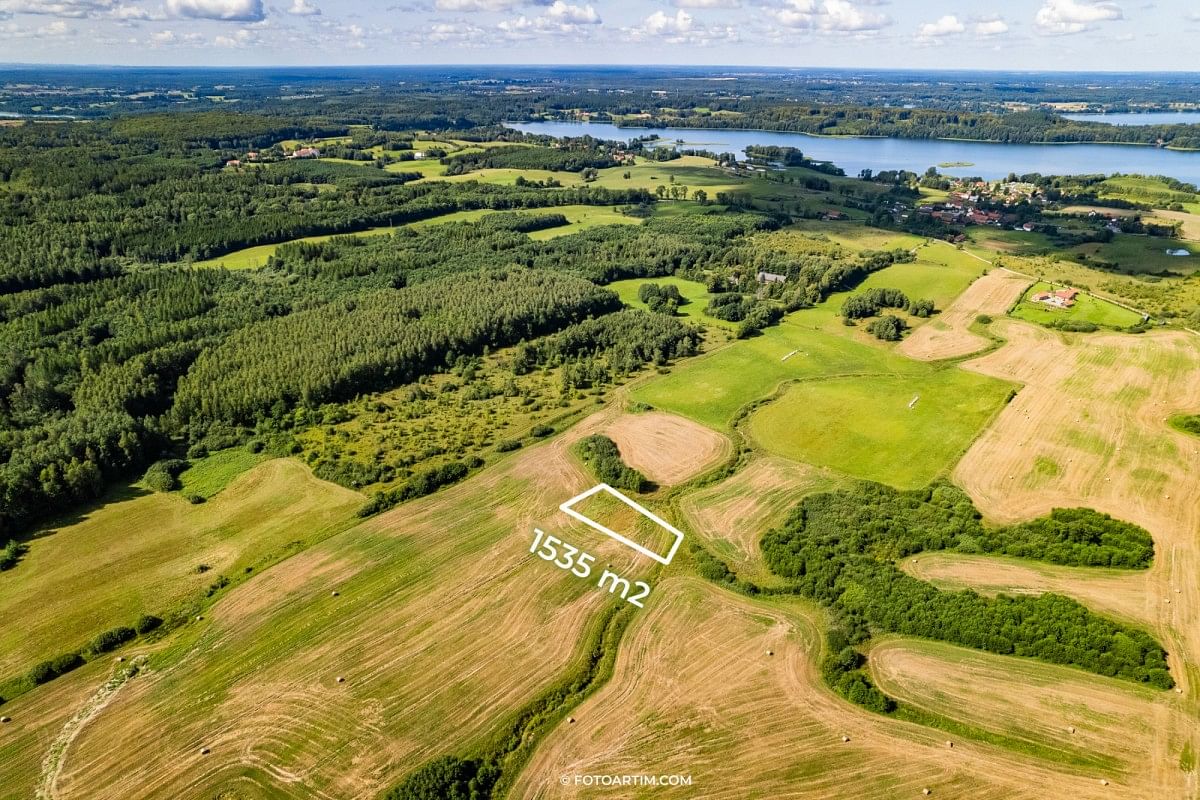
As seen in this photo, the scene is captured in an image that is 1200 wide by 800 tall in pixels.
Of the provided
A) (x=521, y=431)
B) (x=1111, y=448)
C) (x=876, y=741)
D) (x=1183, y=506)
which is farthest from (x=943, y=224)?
(x=876, y=741)

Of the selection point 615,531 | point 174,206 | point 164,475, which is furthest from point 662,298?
point 174,206

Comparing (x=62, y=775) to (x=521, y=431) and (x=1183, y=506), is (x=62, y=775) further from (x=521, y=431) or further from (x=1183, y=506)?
(x=1183, y=506)

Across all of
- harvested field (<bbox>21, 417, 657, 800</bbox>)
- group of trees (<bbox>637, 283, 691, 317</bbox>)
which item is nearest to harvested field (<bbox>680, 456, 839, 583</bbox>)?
harvested field (<bbox>21, 417, 657, 800</bbox>)

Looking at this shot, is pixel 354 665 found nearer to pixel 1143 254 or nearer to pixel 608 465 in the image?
pixel 608 465

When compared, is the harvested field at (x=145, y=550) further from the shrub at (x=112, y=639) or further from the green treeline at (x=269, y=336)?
the green treeline at (x=269, y=336)

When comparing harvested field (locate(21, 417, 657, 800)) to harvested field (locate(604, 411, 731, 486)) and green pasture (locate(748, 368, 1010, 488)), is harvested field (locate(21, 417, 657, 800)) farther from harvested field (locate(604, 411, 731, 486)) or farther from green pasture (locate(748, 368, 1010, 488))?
green pasture (locate(748, 368, 1010, 488))
